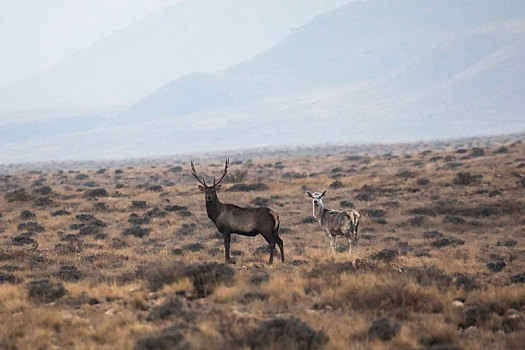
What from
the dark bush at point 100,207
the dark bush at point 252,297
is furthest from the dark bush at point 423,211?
the dark bush at point 252,297

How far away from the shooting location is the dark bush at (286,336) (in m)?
8.55

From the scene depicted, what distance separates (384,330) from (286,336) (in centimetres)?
146

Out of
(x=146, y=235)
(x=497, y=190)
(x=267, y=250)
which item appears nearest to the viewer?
(x=267, y=250)

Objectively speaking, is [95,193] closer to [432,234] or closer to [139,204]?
[139,204]

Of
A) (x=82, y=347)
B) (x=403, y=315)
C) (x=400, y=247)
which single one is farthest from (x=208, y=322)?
(x=400, y=247)

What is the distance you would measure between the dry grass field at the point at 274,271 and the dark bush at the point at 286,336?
0.06 ft

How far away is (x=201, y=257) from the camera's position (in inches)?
685

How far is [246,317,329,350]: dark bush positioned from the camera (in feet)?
28.0

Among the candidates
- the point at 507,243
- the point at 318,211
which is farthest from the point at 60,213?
the point at 507,243

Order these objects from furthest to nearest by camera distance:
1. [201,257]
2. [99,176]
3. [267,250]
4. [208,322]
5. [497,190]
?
1. [99,176]
2. [497,190]
3. [267,250]
4. [201,257]
5. [208,322]

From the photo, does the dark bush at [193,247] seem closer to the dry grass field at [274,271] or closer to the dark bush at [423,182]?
the dry grass field at [274,271]

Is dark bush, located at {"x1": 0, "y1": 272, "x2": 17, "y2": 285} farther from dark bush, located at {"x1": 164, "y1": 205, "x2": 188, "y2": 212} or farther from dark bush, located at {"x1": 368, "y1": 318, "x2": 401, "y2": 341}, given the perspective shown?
dark bush, located at {"x1": 164, "y1": 205, "x2": 188, "y2": 212}

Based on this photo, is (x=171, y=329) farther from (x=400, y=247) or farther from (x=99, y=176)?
(x=99, y=176)

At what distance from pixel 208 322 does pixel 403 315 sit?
3058 millimetres
